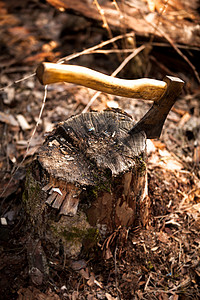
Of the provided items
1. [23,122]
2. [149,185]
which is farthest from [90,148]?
[23,122]

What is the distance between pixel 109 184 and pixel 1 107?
7.21 ft

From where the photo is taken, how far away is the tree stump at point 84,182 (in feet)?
6.22

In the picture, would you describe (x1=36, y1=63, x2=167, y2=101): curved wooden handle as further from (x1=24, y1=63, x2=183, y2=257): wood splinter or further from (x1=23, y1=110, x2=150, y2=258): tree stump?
(x1=23, y1=110, x2=150, y2=258): tree stump

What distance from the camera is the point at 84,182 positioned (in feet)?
6.20

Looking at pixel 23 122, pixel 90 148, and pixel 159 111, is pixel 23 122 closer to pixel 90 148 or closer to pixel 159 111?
pixel 90 148

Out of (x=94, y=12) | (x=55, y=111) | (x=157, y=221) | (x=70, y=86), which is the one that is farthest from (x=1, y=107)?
(x=157, y=221)

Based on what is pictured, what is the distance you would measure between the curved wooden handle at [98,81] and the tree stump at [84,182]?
1.06 ft

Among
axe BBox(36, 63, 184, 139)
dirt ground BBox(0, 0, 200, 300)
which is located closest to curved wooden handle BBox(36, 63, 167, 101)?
axe BBox(36, 63, 184, 139)

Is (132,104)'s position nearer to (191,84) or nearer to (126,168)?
(191,84)

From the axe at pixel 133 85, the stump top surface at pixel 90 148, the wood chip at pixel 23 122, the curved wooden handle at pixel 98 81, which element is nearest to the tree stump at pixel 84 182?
the stump top surface at pixel 90 148

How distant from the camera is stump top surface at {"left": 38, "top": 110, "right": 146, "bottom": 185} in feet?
6.35

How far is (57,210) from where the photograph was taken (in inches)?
76.5

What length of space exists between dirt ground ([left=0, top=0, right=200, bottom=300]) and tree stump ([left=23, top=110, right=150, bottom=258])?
16 centimetres

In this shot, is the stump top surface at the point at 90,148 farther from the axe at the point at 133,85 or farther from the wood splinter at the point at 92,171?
the axe at the point at 133,85
